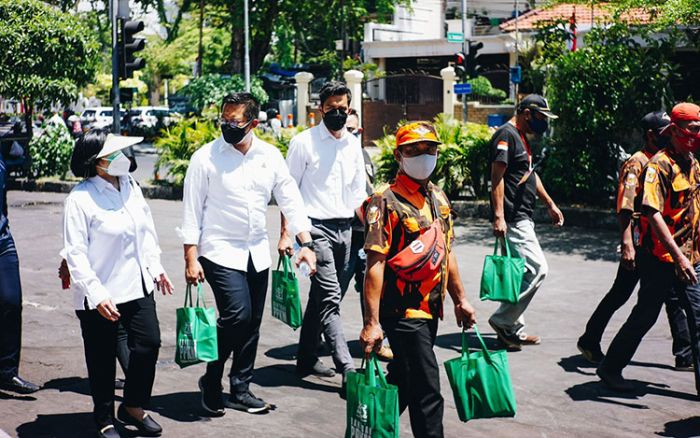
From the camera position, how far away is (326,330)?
628 cm

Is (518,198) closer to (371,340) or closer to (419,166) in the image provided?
(419,166)

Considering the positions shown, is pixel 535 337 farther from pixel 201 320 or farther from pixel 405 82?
pixel 405 82

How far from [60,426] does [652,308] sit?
3739mm

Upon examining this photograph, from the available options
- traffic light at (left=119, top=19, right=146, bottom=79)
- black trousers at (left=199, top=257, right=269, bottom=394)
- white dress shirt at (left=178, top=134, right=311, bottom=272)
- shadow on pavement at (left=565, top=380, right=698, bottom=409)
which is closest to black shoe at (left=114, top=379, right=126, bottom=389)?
black trousers at (left=199, top=257, right=269, bottom=394)

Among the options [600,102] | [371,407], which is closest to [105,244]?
[371,407]

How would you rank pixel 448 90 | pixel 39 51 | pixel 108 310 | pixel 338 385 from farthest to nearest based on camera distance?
pixel 448 90, pixel 39 51, pixel 338 385, pixel 108 310

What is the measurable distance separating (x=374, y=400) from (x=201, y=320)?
163 centimetres

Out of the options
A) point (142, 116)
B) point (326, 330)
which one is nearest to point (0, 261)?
point (326, 330)

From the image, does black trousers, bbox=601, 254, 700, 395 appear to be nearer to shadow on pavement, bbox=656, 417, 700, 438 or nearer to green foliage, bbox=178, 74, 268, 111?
shadow on pavement, bbox=656, 417, 700, 438

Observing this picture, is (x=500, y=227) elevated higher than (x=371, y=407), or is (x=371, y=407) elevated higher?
(x=500, y=227)

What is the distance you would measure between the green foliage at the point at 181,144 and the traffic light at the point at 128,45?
218 centimetres

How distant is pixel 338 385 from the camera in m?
6.43

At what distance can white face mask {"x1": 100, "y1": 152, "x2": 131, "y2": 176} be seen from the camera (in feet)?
17.1

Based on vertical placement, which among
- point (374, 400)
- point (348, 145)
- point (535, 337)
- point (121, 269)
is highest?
point (348, 145)
